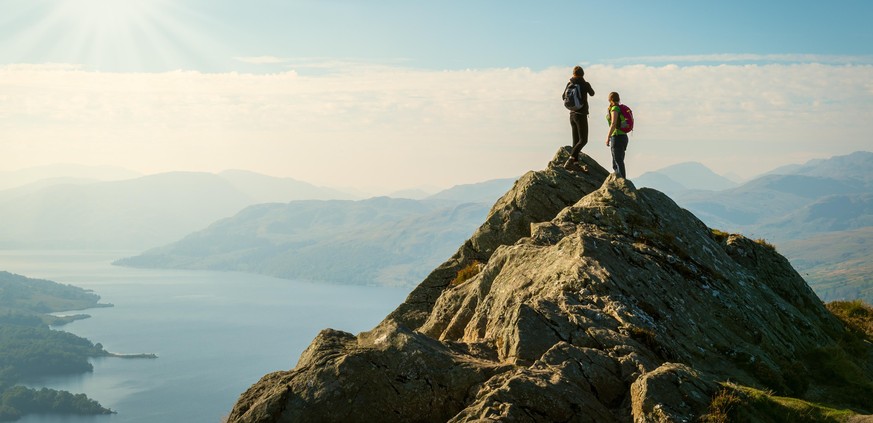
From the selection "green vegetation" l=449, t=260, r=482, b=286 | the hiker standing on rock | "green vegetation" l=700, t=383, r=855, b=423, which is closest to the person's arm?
the hiker standing on rock

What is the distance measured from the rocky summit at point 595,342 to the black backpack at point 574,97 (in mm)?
6531

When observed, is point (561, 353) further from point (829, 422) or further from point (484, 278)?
point (484, 278)

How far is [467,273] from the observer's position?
26078 millimetres

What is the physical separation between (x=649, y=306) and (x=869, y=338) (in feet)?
42.8

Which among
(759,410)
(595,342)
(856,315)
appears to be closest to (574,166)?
(856,315)

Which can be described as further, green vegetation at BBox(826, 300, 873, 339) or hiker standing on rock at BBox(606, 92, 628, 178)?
hiker standing on rock at BBox(606, 92, 628, 178)

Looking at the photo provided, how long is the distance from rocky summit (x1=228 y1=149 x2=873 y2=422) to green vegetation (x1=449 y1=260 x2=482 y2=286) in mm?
65

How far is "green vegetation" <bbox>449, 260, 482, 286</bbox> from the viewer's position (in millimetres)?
25812

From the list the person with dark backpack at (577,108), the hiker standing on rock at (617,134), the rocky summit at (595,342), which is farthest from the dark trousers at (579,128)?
the rocky summit at (595,342)

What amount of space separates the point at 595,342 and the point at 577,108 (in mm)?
17216

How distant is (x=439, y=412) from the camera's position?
14.2 meters

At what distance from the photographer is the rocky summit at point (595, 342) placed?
1359 centimetres

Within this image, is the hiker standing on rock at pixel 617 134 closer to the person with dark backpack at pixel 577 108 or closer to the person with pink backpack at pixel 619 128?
the person with pink backpack at pixel 619 128

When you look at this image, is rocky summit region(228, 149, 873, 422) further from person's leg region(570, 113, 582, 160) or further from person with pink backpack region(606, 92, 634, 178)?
person's leg region(570, 113, 582, 160)
